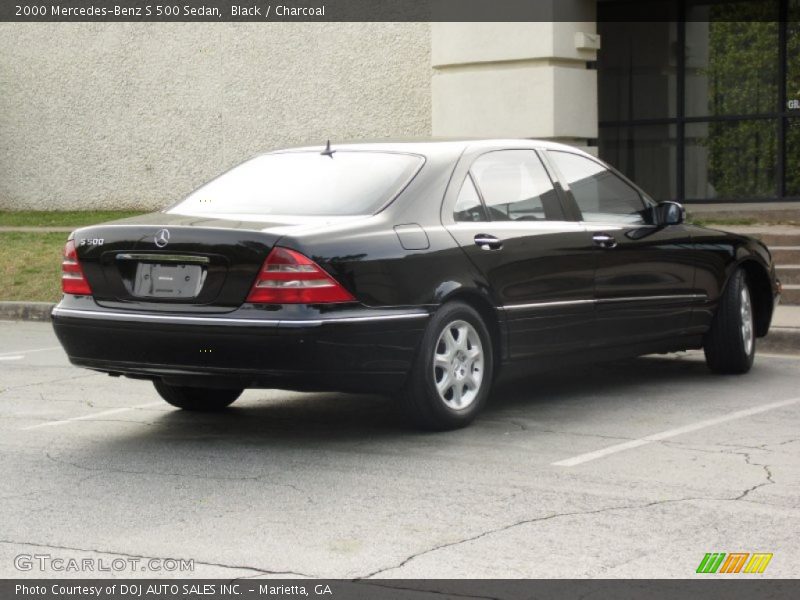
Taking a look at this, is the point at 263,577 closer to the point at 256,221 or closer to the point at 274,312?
the point at 274,312

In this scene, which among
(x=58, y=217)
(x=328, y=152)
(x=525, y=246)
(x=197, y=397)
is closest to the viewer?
(x=525, y=246)

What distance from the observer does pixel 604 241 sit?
8.32m

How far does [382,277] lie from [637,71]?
1385 centimetres

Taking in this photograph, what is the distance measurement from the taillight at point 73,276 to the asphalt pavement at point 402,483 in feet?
2.50

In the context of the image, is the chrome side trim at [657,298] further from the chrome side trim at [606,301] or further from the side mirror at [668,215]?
the side mirror at [668,215]

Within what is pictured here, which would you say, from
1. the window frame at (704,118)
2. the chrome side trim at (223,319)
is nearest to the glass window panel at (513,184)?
the chrome side trim at (223,319)

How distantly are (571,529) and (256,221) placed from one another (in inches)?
96.0

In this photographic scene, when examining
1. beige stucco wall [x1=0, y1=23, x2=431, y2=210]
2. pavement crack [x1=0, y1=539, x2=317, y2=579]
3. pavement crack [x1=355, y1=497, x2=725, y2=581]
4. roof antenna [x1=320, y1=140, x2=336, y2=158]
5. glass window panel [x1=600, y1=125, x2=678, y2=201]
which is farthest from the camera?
beige stucco wall [x1=0, y1=23, x2=431, y2=210]

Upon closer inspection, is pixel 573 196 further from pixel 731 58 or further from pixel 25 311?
pixel 731 58

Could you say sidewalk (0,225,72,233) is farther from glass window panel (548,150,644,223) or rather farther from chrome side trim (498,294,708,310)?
chrome side trim (498,294,708,310)

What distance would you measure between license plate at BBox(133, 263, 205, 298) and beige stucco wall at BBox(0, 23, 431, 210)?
1295 cm

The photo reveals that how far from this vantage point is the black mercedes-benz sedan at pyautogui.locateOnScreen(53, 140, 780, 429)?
666 centimetres
